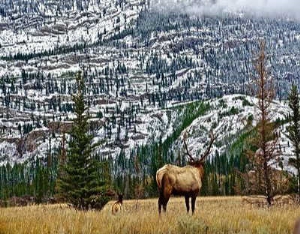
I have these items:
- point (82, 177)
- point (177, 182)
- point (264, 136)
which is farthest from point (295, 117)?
point (177, 182)

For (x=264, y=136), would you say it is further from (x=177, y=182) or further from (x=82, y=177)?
(x=177, y=182)

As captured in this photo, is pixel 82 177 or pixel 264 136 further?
pixel 82 177

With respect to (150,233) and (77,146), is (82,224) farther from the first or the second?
(77,146)

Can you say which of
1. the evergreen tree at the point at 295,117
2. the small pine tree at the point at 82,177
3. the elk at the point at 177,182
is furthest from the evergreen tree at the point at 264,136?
the elk at the point at 177,182

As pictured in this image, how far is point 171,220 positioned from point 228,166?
166 meters

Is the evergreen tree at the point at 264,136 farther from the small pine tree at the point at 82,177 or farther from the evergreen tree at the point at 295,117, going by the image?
the evergreen tree at the point at 295,117

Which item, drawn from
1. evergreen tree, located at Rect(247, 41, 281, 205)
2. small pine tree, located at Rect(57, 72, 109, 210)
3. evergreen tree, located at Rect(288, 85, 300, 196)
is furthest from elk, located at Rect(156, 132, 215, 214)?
evergreen tree, located at Rect(288, 85, 300, 196)

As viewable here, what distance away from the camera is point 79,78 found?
4238 centimetres

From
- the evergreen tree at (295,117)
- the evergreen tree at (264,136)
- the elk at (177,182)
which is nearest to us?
the elk at (177,182)

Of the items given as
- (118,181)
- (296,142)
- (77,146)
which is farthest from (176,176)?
(118,181)

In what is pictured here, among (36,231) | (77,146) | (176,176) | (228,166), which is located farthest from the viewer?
(228,166)

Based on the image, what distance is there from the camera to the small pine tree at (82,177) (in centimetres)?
3106

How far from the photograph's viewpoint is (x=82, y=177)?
31.8 meters

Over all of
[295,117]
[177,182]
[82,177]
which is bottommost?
[82,177]
